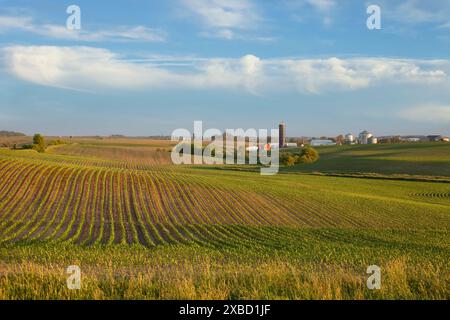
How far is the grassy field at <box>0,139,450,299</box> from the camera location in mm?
7777

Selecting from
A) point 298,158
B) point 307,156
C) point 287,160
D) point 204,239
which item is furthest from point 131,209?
point 307,156

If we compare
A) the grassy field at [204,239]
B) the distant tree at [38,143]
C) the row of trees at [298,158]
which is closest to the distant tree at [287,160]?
the row of trees at [298,158]

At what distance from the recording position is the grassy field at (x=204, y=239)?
7777 millimetres

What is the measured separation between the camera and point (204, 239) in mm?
22312

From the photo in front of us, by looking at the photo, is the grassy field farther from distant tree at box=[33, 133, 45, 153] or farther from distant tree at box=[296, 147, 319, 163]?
distant tree at box=[33, 133, 45, 153]

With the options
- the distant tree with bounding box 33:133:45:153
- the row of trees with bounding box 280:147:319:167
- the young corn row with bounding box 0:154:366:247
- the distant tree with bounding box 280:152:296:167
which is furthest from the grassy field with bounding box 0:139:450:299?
the distant tree with bounding box 33:133:45:153

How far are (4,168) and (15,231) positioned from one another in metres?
20.2

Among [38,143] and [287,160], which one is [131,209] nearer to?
[287,160]

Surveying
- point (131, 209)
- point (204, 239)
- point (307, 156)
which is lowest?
point (204, 239)

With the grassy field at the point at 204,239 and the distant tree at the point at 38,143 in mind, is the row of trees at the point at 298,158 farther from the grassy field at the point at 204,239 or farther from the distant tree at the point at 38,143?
the distant tree at the point at 38,143

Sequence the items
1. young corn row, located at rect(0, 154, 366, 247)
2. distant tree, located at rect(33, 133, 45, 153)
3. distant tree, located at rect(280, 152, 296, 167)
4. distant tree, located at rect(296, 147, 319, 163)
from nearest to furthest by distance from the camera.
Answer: young corn row, located at rect(0, 154, 366, 247)
distant tree, located at rect(280, 152, 296, 167)
distant tree, located at rect(33, 133, 45, 153)
distant tree, located at rect(296, 147, 319, 163)

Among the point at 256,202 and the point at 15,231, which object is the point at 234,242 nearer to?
the point at 15,231
